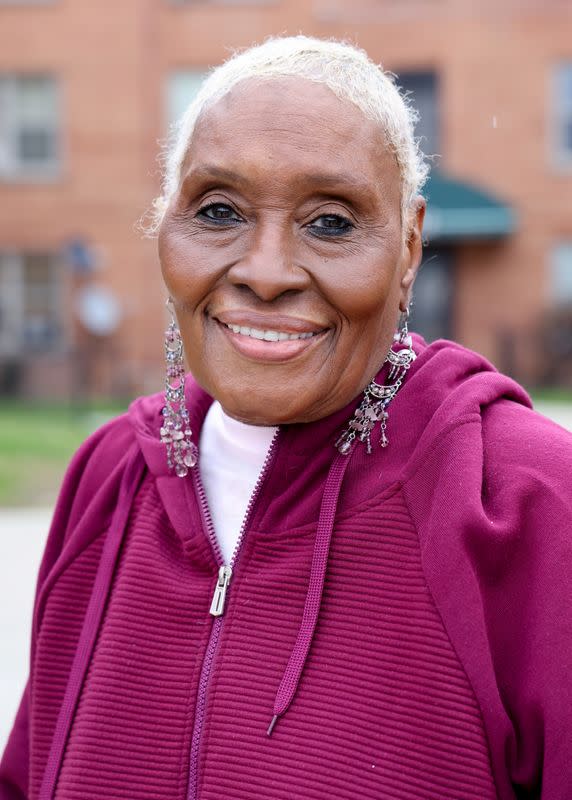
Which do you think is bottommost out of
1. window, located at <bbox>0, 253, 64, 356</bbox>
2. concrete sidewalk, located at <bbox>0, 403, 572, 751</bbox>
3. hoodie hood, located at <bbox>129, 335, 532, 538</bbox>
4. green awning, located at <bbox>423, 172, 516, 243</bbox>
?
window, located at <bbox>0, 253, 64, 356</bbox>

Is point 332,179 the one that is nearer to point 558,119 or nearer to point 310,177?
point 310,177

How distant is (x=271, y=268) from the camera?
65.6 inches

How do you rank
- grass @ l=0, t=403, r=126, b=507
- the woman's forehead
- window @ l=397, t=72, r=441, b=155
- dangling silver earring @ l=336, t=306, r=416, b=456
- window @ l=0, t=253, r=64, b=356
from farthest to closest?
1. window @ l=0, t=253, r=64, b=356
2. window @ l=397, t=72, r=441, b=155
3. grass @ l=0, t=403, r=126, b=507
4. dangling silver earring @ l=336, t=306, r=416, b=456
5. the woman's forehead

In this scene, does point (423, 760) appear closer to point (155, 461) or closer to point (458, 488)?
point (458, 488)

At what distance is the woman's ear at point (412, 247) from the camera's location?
1.81m

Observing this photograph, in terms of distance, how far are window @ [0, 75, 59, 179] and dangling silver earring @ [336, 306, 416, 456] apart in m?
18.0

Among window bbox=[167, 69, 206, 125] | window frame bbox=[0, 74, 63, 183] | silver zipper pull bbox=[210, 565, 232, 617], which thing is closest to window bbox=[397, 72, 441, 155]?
window bbox=[167, 69, 206, 125]

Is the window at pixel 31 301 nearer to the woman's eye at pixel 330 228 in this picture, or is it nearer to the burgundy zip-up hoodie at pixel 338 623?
the burgundy zip-up hoodie at pixel 338 623

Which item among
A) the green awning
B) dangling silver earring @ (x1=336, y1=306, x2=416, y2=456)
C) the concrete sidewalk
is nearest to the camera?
dangling silver earring @ (x1=336, y1=306, x2=416, y2=456)

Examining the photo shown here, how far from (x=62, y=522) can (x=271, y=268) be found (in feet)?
2.42

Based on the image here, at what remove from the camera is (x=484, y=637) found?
61.4 inches

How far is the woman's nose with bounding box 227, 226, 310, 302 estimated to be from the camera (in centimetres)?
167

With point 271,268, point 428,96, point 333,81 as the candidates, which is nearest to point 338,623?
point 271,268

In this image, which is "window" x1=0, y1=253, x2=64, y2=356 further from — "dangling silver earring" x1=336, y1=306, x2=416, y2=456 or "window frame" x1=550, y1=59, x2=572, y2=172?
"dangling silver earring" x1=336, y1=306, x2=416, y2=456
